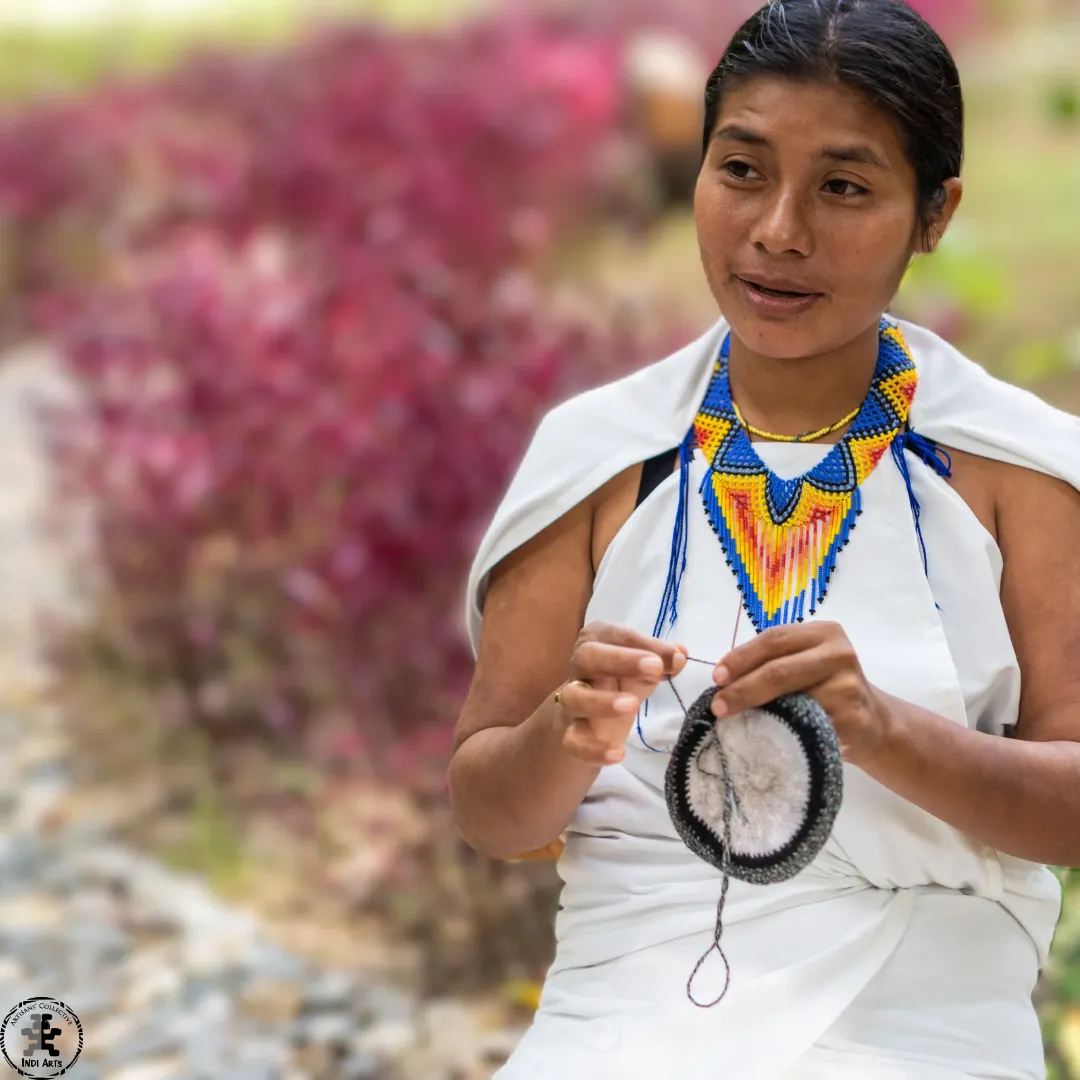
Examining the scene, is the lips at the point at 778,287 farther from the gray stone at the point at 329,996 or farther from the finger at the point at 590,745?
the gray stone at the point at 329,996

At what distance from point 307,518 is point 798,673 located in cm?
223

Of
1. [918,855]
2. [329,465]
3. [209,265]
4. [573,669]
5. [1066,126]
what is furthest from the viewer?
[1066,126]

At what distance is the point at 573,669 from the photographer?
1.41m

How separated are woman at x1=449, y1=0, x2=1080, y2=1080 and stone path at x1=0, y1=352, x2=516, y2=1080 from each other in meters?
1.05

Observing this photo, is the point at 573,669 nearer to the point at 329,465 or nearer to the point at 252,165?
the point at 329,465

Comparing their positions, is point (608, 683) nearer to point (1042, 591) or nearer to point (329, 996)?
point (1042, 591)

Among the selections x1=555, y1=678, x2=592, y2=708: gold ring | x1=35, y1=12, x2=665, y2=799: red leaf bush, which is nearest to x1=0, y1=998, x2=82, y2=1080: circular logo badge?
x1=35, y1=12, x2=665, y2=799: red leaf bush

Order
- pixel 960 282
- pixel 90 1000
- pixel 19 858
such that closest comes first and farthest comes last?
pixel 90 1000 < pixel 19 858 < pixel 960 282

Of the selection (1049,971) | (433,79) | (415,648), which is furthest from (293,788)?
(433,79)

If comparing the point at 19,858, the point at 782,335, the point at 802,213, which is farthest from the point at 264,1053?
the point at 802,213

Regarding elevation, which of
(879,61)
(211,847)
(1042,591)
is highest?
(879,61)

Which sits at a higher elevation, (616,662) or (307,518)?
(307,518)

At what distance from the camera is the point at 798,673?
1338 mm

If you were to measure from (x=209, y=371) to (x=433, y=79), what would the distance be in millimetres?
2095
